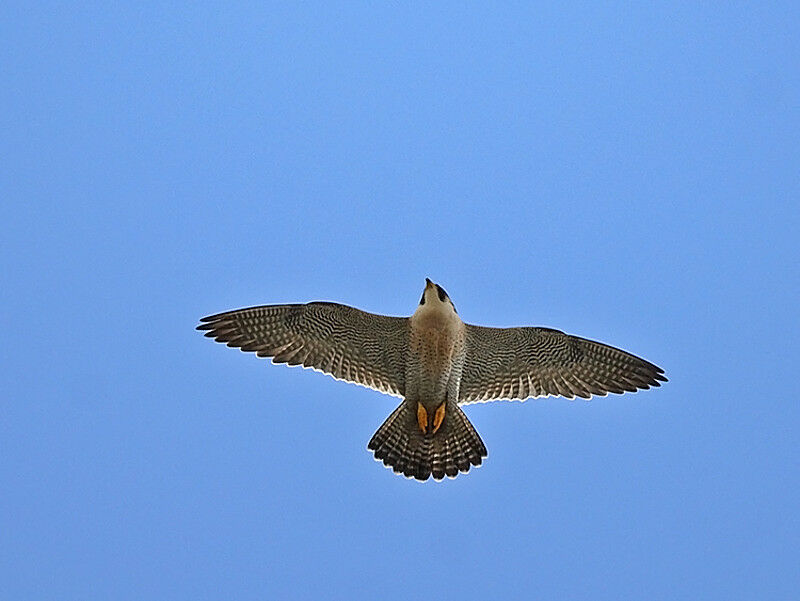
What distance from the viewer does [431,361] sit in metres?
9.95

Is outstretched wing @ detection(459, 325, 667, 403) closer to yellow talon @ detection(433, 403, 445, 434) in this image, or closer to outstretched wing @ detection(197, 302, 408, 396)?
yellow talon @ detection(433, 403, 445, 434)

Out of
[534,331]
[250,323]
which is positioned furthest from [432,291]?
[250,323]

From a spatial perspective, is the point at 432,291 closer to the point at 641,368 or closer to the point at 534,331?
the point at 534,331

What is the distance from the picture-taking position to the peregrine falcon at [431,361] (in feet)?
32.7

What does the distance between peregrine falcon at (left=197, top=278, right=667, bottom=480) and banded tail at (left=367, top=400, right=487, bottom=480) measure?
0.03 ft

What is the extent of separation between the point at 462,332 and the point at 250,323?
218 cm

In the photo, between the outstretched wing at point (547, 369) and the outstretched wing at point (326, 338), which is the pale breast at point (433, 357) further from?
the outstretched wing at point (547, 369)

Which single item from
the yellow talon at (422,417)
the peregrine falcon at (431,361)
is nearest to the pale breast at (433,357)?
the peregrine falcon at (431,361)

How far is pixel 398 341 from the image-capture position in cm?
1014

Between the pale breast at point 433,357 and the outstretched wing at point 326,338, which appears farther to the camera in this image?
the outstretched wing at point 326,338

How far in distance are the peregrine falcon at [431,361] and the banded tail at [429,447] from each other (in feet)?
0.03

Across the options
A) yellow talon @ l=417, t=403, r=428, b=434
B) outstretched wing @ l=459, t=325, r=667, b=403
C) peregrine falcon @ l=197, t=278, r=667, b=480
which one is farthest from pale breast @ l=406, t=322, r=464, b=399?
outstretched wing @ l=459, t=325, r=667, b=403

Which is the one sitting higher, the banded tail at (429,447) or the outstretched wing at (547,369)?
the outstretched wing at (547,369)

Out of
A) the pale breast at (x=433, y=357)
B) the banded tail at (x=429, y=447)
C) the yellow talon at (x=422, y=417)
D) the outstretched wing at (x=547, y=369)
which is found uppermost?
the outstretched wing at (x=547, y=369)
